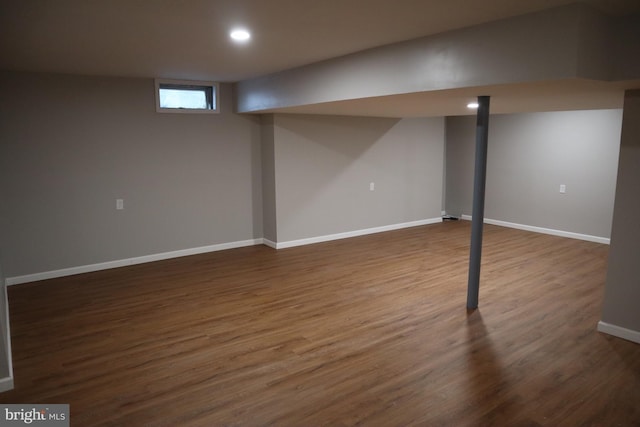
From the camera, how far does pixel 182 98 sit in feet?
18.4

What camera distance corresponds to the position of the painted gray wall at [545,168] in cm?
628

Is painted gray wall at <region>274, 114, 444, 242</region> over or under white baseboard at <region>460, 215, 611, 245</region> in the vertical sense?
over

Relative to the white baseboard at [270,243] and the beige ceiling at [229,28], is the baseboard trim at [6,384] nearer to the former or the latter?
the beige ceiling at [229,28]

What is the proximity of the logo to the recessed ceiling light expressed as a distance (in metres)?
Answer: 2.59

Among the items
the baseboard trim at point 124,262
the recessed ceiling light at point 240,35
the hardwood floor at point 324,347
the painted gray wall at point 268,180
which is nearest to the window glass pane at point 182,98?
the painted gray wall at point 268,180

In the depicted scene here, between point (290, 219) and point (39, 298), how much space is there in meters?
3.16

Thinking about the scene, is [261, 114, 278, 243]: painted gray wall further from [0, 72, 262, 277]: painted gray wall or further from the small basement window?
the small basement window

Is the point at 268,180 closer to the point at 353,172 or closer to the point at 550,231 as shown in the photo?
the point at 353,172

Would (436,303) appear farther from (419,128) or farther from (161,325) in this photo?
(419,128)

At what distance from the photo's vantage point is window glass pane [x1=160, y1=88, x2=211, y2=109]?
17.9ft

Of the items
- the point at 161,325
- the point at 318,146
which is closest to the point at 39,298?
the point at 161,325

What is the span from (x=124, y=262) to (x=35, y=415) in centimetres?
305

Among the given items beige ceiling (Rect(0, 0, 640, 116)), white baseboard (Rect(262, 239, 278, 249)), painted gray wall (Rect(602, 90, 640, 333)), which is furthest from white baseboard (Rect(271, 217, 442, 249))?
painted gray wall (Rect(602, 90, 640, 333))

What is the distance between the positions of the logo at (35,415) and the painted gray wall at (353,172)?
12.7 feet
